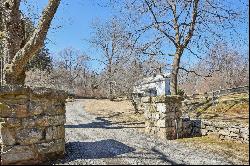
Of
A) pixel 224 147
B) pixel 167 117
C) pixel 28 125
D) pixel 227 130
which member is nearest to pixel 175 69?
pixel 167 117

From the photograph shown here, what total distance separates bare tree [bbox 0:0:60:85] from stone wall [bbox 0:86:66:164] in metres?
1.35

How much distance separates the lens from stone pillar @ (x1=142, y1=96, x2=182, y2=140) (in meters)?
10.4

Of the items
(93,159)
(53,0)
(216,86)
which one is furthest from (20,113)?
(216,86)

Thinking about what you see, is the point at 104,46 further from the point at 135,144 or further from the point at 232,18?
the point at 135,144

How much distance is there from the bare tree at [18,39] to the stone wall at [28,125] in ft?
4.44

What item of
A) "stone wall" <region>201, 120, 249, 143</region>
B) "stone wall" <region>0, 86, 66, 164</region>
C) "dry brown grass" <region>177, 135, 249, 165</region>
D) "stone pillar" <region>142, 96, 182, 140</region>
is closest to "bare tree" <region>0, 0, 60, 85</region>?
"stone wall" <region>0, 86, 66, 164</region>

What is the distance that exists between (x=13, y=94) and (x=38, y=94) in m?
0.54

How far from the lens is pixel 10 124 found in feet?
21.1

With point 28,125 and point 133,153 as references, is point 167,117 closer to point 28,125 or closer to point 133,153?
point 133,153

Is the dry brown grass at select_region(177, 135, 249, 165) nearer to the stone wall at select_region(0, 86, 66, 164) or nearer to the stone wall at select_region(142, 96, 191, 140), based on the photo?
the stone wall at select_region(142, 96, 191, 140)

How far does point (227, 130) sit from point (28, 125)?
5961 millimetres

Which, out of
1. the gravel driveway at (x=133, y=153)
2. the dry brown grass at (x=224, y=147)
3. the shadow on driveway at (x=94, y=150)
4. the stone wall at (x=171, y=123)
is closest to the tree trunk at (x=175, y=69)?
the stone wall at (x=171, y=123)

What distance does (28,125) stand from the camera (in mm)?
6625

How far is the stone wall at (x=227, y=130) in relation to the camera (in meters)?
8.51
